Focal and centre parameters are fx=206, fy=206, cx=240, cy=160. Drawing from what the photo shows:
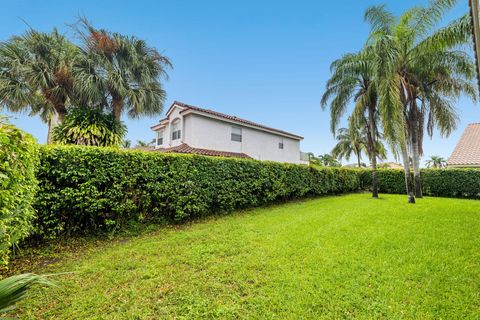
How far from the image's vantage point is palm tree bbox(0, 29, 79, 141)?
10320 millimetres

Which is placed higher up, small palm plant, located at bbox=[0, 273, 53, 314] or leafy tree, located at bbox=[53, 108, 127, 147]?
leafy tree, located at bbox=[53, 108, 127, 147]

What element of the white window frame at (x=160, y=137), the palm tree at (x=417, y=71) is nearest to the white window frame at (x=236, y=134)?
the white window frame at (x=160, y=137)

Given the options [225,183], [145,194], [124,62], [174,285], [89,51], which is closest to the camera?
[174,285]

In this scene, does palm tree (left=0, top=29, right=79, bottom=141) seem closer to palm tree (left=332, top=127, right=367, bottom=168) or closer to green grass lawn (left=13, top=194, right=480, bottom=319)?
green grass lawn (left=13, top=194, right=480, bottom=319)

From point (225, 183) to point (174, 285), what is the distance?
5.29 metres

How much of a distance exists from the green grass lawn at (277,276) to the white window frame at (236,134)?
11795 millimetres

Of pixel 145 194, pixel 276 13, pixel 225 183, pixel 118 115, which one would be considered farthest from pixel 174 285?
pixel 276 13

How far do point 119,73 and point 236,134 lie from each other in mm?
9018

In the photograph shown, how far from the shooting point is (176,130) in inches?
658

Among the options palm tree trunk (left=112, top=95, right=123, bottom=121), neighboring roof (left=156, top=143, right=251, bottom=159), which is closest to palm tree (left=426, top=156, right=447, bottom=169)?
neighboring roof (left=156, top=143, right=251, bottom=159)

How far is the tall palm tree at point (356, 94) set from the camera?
12.3 metres

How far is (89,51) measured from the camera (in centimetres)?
1074

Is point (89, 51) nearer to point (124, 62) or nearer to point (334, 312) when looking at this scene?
point (124, 62)

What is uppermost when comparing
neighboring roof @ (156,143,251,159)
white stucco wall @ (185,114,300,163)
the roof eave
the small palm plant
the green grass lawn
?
the roof eave
